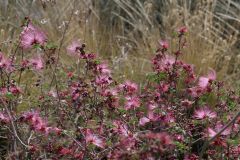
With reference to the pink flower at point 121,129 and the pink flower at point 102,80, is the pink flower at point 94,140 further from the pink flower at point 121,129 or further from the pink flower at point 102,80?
the pink flower at point 102,80

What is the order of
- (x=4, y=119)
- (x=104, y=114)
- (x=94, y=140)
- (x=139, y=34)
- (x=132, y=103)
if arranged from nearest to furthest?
1. (x=94, y=140)
2. (x=4, y=119)
3. (x=132, y=103)
4. (x=104, y=114)
5. (x=139, y=34)

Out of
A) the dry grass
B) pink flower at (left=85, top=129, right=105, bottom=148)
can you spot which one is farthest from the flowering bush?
the dry grass

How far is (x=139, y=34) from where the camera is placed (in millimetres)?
7453

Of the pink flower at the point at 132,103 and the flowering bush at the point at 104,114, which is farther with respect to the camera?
the pink flower at the point at 132,103

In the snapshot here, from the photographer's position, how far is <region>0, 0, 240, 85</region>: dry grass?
5.19 m

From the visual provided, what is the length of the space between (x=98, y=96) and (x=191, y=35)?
2753mm

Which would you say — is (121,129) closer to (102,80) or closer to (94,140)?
(94,140)

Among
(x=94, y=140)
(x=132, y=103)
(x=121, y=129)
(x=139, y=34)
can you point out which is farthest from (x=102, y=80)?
(x=139, y=34)

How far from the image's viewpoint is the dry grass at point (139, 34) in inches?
204

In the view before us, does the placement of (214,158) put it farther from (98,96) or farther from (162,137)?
(162,137)

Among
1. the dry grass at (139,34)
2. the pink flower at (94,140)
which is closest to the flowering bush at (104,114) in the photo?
the pink flower at (94,140)

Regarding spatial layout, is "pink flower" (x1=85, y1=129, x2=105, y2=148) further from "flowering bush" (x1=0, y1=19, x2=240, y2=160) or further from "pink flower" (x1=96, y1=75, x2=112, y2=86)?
"pink flower" (x1=96, y1=75, x2=112, y2=86)

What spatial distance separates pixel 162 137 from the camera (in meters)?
1.83

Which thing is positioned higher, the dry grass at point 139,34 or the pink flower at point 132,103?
the dry grass at point 139,34
